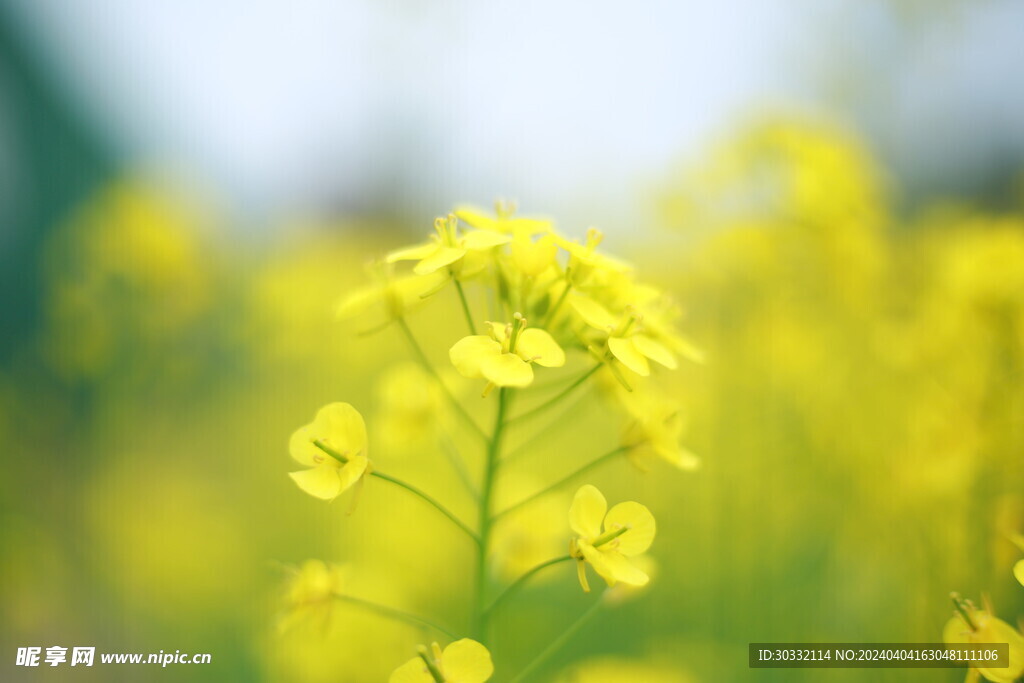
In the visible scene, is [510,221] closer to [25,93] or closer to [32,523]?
[32,523]

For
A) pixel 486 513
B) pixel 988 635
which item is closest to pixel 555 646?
pixel 486 513

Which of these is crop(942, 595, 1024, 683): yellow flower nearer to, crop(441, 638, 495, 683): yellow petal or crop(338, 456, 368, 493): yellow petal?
crop(338, 456, 368, 493): yellow petal

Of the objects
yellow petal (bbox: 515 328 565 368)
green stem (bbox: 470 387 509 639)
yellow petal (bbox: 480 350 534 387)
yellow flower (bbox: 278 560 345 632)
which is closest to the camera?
yellow petal (bbox: 480 350 534 387)

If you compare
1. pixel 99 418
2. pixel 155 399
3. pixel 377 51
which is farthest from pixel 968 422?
pixel 377 51

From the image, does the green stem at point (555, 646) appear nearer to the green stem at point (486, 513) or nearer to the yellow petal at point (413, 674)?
the green stem at point (486, 513)

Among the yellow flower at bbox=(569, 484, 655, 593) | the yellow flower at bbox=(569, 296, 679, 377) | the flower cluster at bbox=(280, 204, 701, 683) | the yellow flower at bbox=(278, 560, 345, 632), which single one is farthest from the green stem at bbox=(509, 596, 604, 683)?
the yellow flower at bbox=(569, 296, 679, 377)

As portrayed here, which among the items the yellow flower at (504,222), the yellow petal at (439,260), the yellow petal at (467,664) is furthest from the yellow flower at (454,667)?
the yellow flower at (504,222)

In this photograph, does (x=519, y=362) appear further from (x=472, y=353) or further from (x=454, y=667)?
(x=454, y=667)
